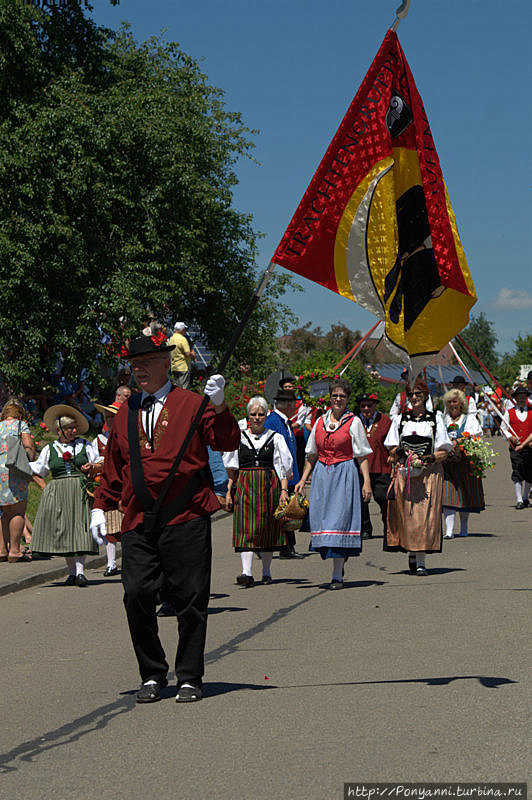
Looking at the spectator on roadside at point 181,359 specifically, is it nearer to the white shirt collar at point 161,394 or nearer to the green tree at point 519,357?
the white shirt collar at point 161,394

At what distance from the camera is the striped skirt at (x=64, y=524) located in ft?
39.1

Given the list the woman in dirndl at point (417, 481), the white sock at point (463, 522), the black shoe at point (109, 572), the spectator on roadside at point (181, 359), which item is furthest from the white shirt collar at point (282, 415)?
the black shoe at point (109, 572)

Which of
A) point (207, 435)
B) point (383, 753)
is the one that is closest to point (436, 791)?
point (383, 753)

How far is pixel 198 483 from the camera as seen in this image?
658 cm

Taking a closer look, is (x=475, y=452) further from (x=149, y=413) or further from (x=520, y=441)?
(x=149, y=413)

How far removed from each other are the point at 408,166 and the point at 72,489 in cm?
594

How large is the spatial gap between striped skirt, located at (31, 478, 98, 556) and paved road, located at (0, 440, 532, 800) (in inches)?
24.2

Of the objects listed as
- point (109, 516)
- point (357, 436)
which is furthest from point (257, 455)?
point (109, 516)

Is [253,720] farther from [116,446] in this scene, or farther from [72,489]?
[72,489]

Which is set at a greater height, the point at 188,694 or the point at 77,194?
the point at 77,194

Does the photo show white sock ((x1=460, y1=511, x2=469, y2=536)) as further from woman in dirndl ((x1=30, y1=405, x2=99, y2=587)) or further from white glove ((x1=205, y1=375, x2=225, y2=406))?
white glove ((x1=205, y1=375, x2=225, y2=406))

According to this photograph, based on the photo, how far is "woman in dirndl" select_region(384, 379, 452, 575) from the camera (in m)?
12.1

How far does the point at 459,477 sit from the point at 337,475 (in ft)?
14.3

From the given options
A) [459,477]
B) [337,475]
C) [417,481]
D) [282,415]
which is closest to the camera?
[337,475]
